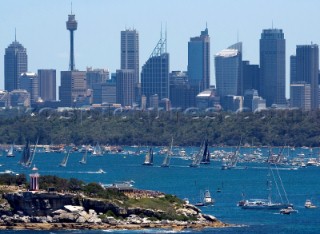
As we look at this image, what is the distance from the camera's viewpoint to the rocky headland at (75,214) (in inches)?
3351

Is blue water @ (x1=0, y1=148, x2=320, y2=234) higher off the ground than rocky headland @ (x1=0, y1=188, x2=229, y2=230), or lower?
lower

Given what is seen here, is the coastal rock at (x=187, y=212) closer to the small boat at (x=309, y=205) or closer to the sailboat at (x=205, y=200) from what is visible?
the sailboat at (x=205, y=200)

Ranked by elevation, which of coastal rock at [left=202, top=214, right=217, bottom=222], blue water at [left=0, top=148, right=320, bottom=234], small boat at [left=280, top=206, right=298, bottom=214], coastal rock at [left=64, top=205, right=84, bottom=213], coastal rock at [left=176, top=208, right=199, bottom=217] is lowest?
blue water at [left=0, top=148, right=320, bottom=234]

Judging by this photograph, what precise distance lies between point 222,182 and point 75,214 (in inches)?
2070

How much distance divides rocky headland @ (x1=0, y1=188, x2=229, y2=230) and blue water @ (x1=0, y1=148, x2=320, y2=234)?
2.19 meters

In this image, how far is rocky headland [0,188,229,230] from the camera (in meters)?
85.1

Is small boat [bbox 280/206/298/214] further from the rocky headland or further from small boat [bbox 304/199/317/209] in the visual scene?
the rocky headland

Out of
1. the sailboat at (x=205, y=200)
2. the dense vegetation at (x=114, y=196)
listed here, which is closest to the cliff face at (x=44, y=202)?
the dense vegetation at (x=114, y=196)

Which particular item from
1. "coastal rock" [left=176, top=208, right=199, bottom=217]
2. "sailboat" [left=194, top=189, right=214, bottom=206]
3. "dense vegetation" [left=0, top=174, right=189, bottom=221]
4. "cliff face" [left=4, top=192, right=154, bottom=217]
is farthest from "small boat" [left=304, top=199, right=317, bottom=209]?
"cliff face" [left=4, top=192, right=154, bottom=217]

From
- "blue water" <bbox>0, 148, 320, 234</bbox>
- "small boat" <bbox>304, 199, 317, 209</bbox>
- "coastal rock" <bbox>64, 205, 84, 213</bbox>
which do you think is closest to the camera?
"coastal rock" <bbox>64, 205, 84, 213</bbox>

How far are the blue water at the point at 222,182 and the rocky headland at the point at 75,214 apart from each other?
2.19 m

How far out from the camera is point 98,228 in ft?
276

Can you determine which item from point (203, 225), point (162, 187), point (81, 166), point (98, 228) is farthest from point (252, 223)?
point (81, 166)

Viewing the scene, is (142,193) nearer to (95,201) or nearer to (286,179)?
(95,201)
